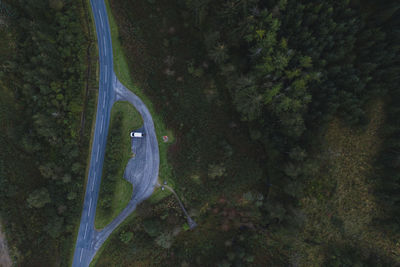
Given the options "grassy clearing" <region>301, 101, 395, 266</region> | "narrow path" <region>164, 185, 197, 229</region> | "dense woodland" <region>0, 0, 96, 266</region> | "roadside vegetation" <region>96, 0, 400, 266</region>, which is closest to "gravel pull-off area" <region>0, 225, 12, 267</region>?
"dense woodland" <region>0, 0, 96, 266</region>

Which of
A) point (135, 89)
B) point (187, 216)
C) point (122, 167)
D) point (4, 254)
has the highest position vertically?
point (135, 89)

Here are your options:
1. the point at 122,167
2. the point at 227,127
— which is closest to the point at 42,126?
the point at 122,167

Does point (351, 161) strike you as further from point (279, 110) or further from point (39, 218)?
point (39, 218)

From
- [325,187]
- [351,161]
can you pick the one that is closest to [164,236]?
[325,187]

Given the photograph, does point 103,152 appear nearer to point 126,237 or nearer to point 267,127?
point 126,237

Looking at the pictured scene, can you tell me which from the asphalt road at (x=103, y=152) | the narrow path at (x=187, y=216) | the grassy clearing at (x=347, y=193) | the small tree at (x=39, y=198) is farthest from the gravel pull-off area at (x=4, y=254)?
the grassy clearing at (x=347, y=193)
